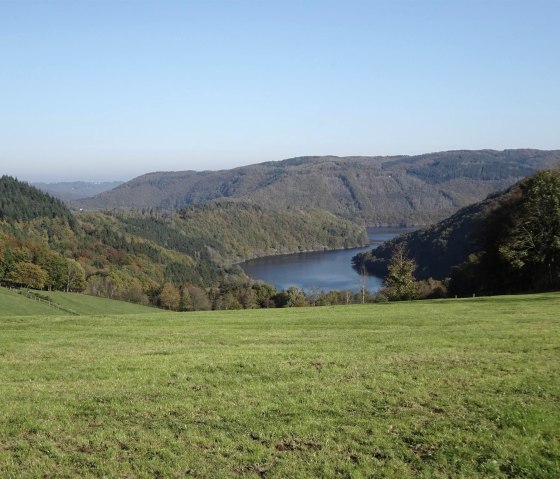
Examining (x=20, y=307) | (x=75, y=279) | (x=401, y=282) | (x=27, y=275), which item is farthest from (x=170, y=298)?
(x=401, y=282)

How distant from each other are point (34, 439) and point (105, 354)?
9.16m

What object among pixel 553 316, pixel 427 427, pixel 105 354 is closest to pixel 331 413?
pixel 427 427

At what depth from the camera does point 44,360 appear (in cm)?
1931

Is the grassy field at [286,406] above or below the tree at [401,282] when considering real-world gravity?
above

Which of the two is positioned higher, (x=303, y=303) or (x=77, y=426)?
(x=77, y=426)

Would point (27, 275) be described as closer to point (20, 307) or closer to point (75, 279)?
point (75, 279)

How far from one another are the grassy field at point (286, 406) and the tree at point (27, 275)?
10165 centimetres

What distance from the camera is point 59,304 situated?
239 feet

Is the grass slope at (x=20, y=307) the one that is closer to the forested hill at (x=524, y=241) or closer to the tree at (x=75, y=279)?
the forested hill at (x=524, y=241)

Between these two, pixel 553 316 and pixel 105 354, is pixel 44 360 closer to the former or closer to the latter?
pixel 105 354

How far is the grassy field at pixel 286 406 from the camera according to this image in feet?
33.1

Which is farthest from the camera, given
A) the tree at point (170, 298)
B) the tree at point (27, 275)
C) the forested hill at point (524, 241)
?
the tree at point (170, 298)

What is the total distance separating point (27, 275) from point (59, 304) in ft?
164

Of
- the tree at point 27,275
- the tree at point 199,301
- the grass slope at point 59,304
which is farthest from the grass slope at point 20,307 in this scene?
the tree at point 199,301
